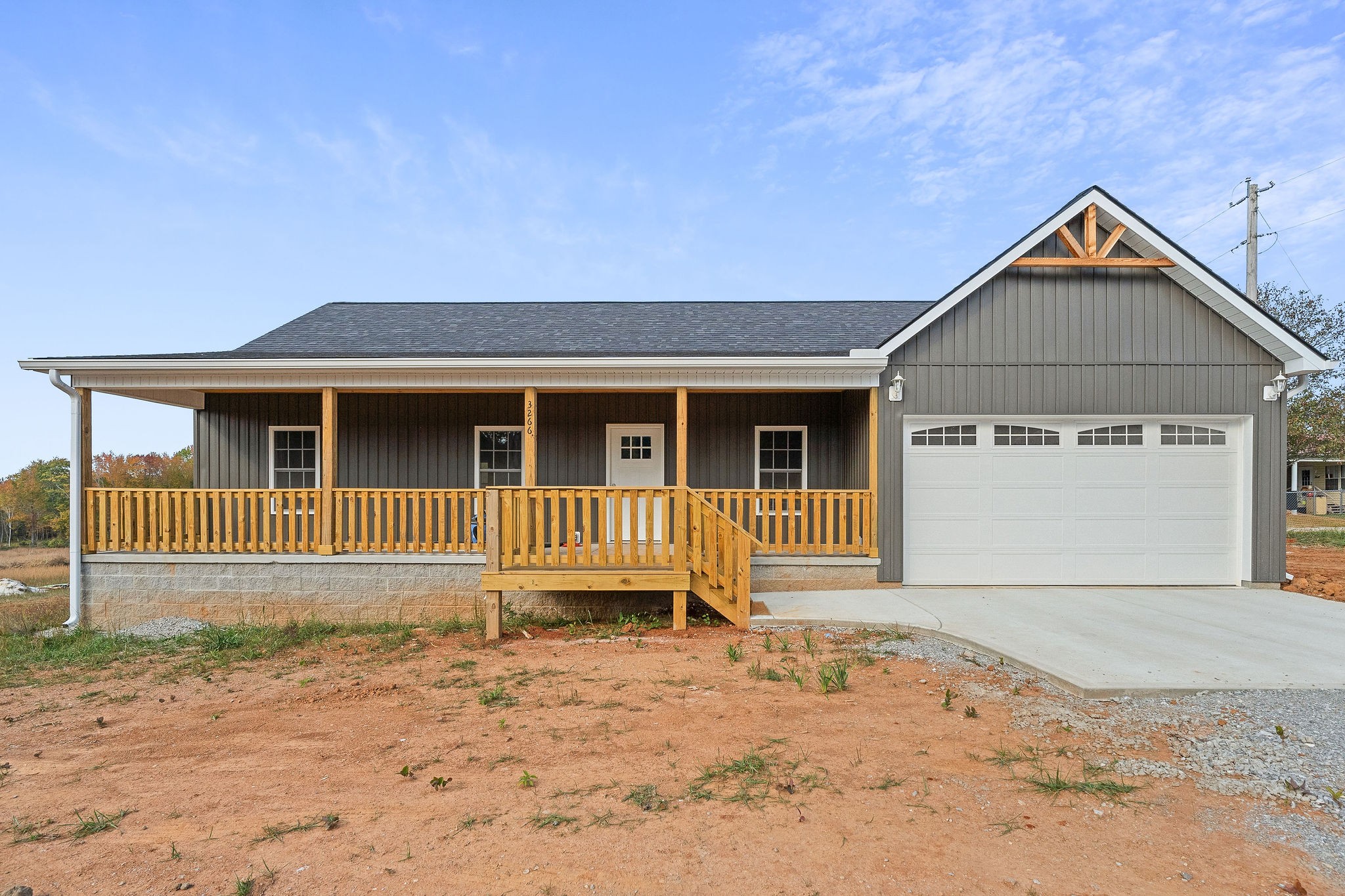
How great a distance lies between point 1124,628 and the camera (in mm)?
6707

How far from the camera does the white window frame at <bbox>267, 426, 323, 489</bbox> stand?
36.0 ft

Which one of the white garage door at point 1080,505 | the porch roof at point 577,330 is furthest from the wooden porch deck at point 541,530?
the porch roof at point 577,330

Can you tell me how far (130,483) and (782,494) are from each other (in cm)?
1734

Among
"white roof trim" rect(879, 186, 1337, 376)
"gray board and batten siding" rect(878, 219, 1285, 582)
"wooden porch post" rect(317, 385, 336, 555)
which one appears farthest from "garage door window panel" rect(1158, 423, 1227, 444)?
"wooden porch post" rect(317, 385, 336, 555)

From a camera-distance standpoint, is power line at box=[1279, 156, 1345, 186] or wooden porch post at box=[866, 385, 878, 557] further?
power line at box=[1279, 156, 1345, 186]

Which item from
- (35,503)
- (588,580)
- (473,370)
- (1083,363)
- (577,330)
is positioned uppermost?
(577,330)

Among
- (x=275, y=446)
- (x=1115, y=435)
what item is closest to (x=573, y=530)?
(x=275, y=446)

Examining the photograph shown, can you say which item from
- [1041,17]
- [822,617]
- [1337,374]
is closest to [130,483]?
[822,617]

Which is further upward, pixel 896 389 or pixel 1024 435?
pixel 896 389

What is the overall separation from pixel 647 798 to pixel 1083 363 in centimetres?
854

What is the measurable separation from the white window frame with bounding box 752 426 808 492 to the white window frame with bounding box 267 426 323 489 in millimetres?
7124

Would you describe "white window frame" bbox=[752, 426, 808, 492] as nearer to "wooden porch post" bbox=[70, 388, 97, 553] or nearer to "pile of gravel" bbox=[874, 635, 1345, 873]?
"pile of gravel" bbox=[874, 635, 1345, 873]

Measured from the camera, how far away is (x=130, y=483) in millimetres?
17000

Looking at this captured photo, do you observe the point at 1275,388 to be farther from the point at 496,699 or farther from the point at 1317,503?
the point at 1317,503
